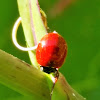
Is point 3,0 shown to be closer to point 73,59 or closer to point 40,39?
point 73,59

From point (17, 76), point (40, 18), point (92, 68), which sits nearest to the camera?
point (17, 76)

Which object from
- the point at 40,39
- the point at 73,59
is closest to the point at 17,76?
the point at 40,39

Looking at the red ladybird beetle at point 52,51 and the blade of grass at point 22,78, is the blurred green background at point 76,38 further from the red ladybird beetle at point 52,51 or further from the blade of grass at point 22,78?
the blade of grass at point 22,78

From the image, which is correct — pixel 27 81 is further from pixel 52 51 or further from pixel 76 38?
→ pixel 76 38

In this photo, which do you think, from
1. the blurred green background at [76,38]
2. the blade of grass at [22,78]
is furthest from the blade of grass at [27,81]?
the blurred green background at [76,38]

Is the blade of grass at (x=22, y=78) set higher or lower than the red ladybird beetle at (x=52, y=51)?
lower

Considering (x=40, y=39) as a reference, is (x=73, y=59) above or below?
above

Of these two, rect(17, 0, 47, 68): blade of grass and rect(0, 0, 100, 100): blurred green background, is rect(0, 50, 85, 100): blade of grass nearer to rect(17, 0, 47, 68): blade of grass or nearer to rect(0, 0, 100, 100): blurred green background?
rect(17, 0, 47, 68): blade of grass
